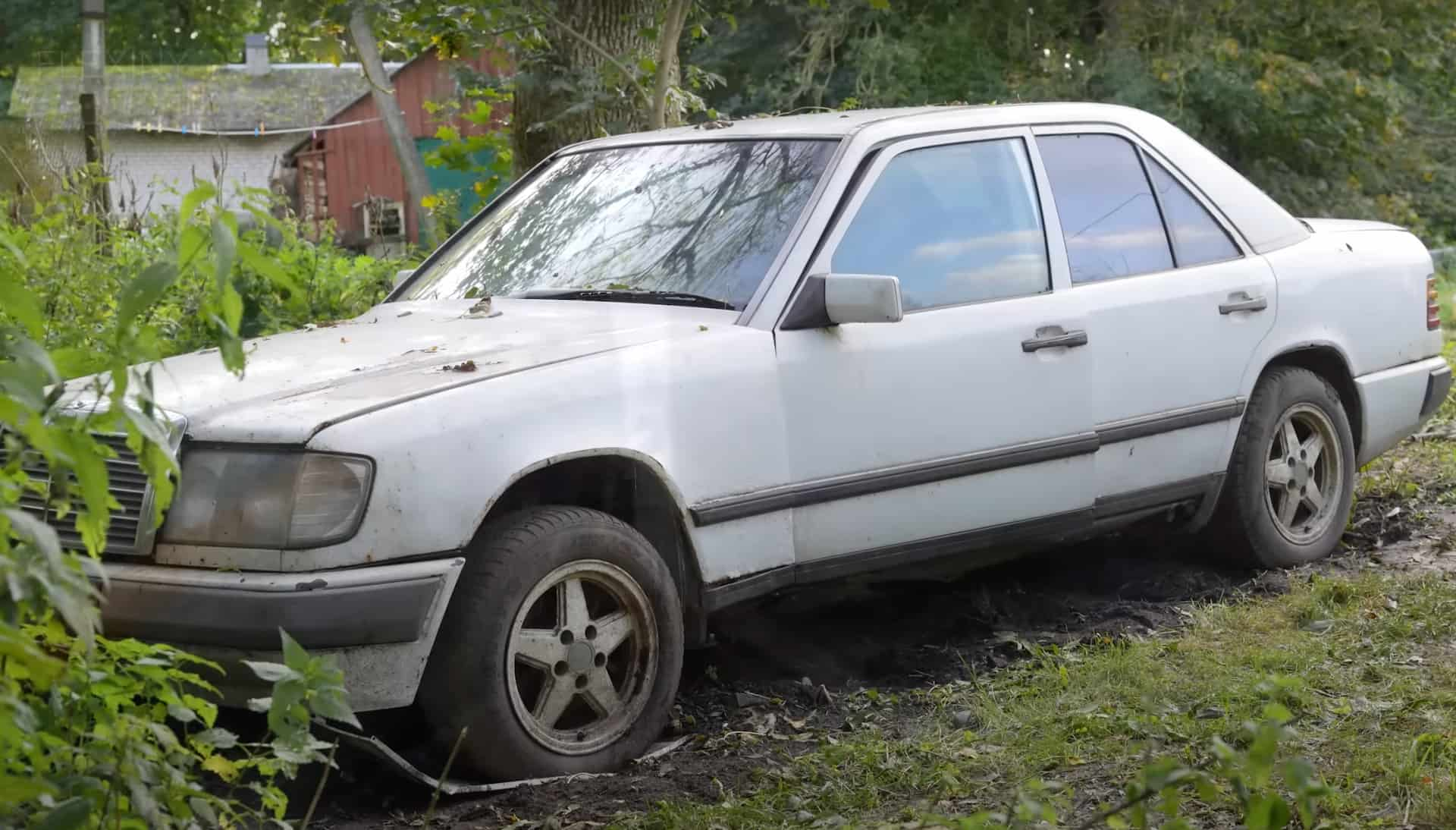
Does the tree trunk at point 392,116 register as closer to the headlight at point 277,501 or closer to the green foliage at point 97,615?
the headlight at point 277,501

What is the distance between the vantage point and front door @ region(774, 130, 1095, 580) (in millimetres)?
4453

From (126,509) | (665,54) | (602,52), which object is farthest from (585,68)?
(126,509)

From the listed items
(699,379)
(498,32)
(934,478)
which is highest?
(498,32)

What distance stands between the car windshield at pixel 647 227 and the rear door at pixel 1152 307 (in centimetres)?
98

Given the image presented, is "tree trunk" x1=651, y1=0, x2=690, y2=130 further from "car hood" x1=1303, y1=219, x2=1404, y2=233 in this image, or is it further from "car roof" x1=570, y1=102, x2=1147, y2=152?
"car hood" x1=1303, y1=219, x2=1404, y2=233

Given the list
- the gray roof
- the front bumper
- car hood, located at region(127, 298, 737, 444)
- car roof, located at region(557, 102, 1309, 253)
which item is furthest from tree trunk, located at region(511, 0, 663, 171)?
the gray roof

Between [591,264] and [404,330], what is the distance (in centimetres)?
59

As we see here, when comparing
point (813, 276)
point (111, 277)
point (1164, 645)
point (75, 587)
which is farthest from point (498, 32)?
point (75, 587)

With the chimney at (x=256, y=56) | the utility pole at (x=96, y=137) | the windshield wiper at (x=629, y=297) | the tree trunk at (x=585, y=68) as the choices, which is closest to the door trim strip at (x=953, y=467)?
the windshield wiper at (x=629, y=297)

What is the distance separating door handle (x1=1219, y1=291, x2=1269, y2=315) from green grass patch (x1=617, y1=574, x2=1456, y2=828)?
3.29 feet

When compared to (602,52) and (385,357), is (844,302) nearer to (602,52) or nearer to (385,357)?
(385,357)

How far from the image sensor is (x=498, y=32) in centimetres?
847

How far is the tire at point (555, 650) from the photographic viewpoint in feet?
12.3

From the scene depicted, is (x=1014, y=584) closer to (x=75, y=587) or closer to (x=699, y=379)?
(x=699, y=379)
